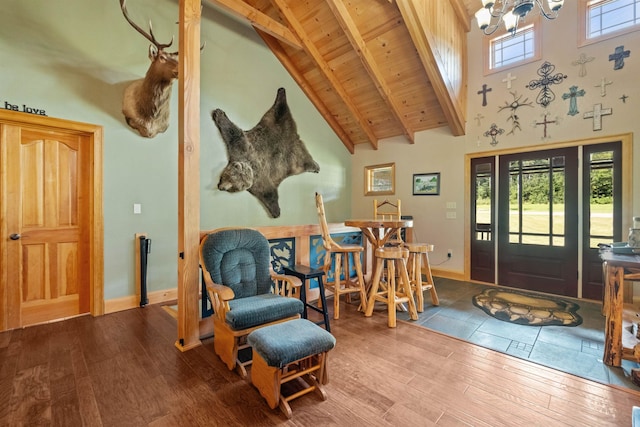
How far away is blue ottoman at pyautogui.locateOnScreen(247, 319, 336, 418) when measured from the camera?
5.12ft

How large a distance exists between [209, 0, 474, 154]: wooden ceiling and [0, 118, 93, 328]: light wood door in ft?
8.28

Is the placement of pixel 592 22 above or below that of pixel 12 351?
above

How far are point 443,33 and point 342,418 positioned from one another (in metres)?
4.72

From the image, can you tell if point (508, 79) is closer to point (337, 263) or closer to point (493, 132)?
point (493, 132)

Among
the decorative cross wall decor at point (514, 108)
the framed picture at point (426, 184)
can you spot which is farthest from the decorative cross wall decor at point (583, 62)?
the framed picture at point (426, 184)

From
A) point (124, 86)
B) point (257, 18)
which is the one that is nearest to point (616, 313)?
point (257, 18)

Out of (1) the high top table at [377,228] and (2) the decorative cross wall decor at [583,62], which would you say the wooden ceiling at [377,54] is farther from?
(1) the high top table at [377,228]

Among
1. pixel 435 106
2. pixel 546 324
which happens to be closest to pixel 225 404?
pixel 546 324

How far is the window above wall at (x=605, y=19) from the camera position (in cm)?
334

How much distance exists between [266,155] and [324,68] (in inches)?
70.1

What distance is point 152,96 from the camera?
3.21 meters

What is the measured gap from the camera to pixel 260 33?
4758mm

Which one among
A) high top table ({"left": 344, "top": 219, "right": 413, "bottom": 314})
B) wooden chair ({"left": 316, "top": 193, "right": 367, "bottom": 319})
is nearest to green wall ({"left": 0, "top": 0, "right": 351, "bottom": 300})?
wooden chair ({"left": 316, "top": 193, "right": 367, "bottom": 319})

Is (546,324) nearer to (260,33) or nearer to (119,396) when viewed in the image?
(119,396)
